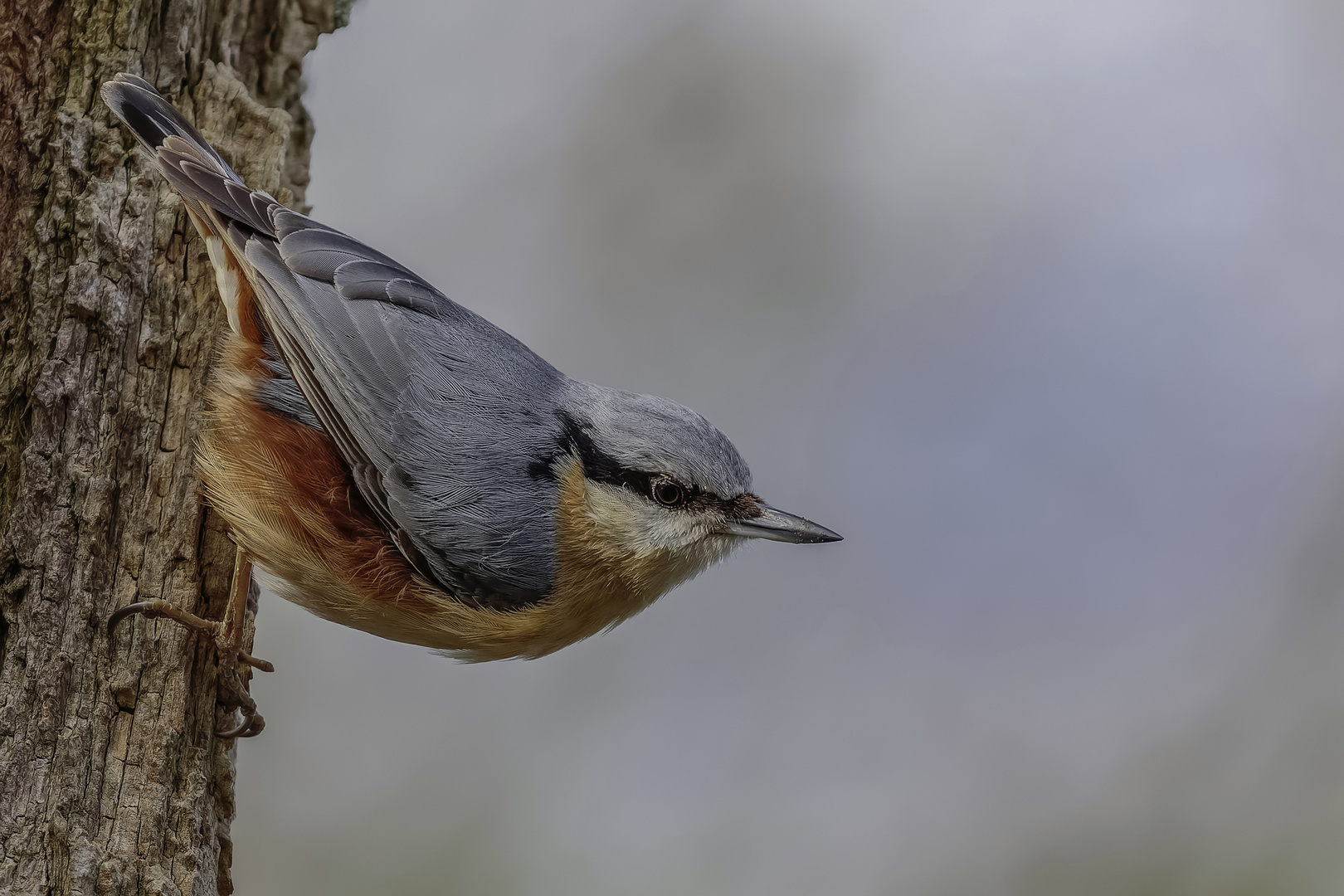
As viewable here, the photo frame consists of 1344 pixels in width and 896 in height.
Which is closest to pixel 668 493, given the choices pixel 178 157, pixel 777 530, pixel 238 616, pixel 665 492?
pixel 665 492

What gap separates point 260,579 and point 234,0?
165 cm

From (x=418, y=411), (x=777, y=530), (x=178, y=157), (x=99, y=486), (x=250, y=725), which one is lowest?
(x=250, y=725)

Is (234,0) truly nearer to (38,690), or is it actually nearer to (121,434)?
(121,434)

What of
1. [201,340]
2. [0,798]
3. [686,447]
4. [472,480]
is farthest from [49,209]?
[686,447]

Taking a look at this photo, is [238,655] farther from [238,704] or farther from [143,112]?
[143,112]

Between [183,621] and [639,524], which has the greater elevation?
[639,524]

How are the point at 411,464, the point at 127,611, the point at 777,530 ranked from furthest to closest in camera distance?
1. the point at 777,530
2. the point at 411,464
3. the point at 127,611

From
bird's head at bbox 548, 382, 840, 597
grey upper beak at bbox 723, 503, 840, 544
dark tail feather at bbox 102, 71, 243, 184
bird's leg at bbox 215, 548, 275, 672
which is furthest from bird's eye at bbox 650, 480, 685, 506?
dark tail feather at bbox 102, 71, 243, 184

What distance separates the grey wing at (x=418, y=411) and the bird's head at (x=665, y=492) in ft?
0.39

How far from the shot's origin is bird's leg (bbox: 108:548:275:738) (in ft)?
6.92

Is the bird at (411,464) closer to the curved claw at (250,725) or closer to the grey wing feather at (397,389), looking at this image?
the grey wing feather at (397,389)

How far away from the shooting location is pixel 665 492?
2.37 meters

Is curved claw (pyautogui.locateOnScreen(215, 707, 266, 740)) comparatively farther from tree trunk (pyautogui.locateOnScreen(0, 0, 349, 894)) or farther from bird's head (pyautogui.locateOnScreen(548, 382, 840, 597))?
bird's head (pyautogui.locateOnScreen(548, 382, 840, 597))

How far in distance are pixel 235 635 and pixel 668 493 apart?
981 millimetres
